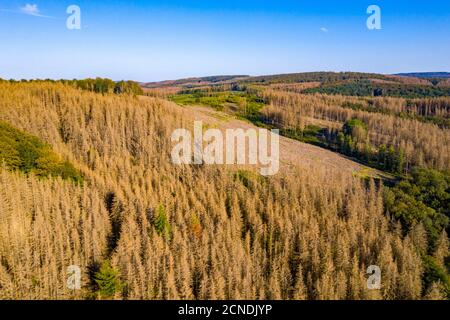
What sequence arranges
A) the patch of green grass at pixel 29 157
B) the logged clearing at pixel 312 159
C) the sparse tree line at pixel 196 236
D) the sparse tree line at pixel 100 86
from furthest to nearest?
1. the sparse tree line at pixel 100 86
2. the logged clearing at pixel 312 159
3. the patch of green grass at pixel 29 157
4. the sparse tree line at pixel 196 236

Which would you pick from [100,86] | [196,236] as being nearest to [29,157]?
[196,236]

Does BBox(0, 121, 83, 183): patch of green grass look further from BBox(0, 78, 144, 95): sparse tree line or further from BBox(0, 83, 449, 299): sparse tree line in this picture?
BBox(0, 78, 144, 95): sparse tree line

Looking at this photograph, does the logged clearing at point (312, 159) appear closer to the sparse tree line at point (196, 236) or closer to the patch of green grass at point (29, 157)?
the sparse tree line at point (196, 236)

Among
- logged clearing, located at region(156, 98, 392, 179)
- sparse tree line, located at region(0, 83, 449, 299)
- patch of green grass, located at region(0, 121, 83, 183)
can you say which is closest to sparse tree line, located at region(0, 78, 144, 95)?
logged clearing, located at region(156, 98, 392, 179)

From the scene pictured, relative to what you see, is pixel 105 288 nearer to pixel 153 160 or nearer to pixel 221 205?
pixel 221 205

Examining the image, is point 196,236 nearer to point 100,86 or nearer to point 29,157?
point 29,157

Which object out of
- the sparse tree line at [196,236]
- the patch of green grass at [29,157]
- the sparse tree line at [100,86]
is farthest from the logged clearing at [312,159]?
the patch of green grass at [29,157]
